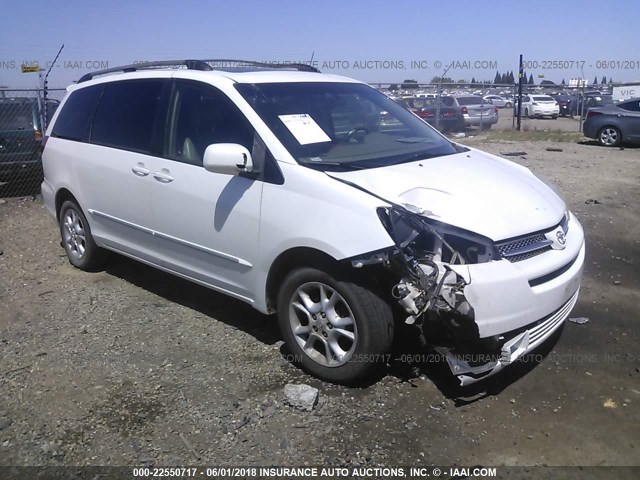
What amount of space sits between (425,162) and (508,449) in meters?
1.88

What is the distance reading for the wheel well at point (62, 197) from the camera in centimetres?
557

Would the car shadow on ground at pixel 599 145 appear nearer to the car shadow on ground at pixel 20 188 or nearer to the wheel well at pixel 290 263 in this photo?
the car shadow on ground at pixel 20 188

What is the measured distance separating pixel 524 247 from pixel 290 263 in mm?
1395

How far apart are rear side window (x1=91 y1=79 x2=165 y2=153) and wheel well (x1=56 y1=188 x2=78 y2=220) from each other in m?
0.73

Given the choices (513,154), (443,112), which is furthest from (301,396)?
(443,112)

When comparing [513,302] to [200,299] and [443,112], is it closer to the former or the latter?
[200,299]

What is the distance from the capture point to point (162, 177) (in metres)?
4.29

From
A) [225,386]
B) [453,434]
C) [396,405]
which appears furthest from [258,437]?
[453,434]

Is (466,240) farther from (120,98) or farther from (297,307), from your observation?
(120,98)

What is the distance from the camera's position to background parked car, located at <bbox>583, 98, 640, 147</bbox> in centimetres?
1527

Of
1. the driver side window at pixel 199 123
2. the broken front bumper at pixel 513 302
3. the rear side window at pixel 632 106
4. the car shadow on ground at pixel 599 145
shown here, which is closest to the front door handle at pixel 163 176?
the driver side window at pixel 199 123

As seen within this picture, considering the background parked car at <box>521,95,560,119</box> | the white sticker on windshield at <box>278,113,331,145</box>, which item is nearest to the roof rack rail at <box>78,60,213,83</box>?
the white sticker on windshield at <box>278,113,331,145</box>

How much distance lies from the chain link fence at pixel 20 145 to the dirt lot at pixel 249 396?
191 inches

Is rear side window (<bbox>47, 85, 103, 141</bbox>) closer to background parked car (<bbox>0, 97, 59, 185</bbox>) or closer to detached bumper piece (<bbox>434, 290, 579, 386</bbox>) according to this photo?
detached bumper piece (<bbox>434, 290, 579, 386</bbox>)
